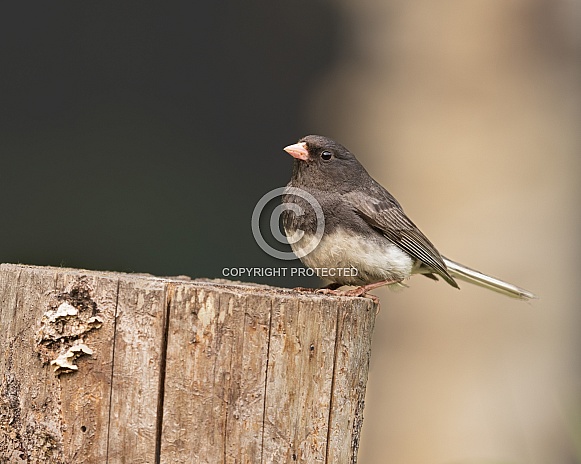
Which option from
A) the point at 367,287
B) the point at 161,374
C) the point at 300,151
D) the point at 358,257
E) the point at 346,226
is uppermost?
the point at 300,151

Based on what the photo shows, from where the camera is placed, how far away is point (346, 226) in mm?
4148

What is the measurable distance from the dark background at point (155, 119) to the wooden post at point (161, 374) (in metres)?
4.97

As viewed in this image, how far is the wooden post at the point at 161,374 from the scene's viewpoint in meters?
2.90

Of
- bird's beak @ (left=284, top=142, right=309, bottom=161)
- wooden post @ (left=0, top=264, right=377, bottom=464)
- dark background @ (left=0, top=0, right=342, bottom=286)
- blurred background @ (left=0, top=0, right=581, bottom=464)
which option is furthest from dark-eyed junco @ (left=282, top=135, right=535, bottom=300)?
dark background @ (left=0, top=0, right=342, bottom=286)

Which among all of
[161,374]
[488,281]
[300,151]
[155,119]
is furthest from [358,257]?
[155,119]

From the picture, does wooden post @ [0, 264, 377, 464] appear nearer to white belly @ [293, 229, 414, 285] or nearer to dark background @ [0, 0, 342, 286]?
white belly @ [293, 229, 414, 285]

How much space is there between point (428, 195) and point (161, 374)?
14.3 feet

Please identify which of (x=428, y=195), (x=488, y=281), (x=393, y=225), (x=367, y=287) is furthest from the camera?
(x=428, y=195)

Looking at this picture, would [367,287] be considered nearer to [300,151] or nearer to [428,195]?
[300,151]

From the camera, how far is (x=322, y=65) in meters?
8.28

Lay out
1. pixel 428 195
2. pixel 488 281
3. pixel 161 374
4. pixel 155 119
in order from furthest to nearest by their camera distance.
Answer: pixel 155 119 → pixel 428 195 → pixel 488 281 → pixel 161 374

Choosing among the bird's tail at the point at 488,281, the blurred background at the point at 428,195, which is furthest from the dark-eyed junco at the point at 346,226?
the blurred background at the point at 428,195

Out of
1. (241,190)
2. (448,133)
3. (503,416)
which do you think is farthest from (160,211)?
(503,416)

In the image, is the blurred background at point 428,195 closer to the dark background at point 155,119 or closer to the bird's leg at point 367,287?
the dark background at point 155,119
